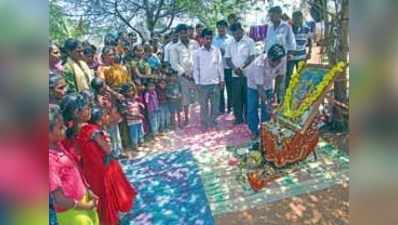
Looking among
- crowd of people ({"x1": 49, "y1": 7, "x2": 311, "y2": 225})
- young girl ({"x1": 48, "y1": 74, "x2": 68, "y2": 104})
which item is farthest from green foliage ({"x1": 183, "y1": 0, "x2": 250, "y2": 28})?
young girl ({"x1": 48, "y1": 74, "x2": 68, "y2": 104})

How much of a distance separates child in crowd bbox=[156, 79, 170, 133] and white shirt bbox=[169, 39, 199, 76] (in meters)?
0.08

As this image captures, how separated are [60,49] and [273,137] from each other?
981 mm

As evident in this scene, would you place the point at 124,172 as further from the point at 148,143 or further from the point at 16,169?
the point at 16,169

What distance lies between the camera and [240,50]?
2.48 metres

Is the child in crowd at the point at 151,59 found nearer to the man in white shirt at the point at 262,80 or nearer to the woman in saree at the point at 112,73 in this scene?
the woman in saree at the point at 112,73

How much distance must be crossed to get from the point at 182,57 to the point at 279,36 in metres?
0.42

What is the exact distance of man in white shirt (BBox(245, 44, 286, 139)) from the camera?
252cm

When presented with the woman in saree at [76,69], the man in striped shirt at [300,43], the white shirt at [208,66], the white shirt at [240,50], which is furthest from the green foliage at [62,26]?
the man in striped shirt at [300,43]

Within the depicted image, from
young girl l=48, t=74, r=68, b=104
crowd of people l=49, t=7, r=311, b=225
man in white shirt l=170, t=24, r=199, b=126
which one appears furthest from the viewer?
man in white shirt l=170, t=24, r=199, b=126

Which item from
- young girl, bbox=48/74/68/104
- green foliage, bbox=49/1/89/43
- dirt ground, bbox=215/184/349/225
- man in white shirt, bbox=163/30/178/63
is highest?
green foliage, bbox=49/1/89/43

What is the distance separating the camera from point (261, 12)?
2449 millimetres

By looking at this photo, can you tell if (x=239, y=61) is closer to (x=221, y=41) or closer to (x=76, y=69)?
(x=221, y=41)

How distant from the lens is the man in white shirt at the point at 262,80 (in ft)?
8.28

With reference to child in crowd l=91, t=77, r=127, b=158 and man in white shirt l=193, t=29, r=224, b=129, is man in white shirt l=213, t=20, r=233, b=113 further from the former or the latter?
child in crowd l=91, t=77, r=127, b=158
